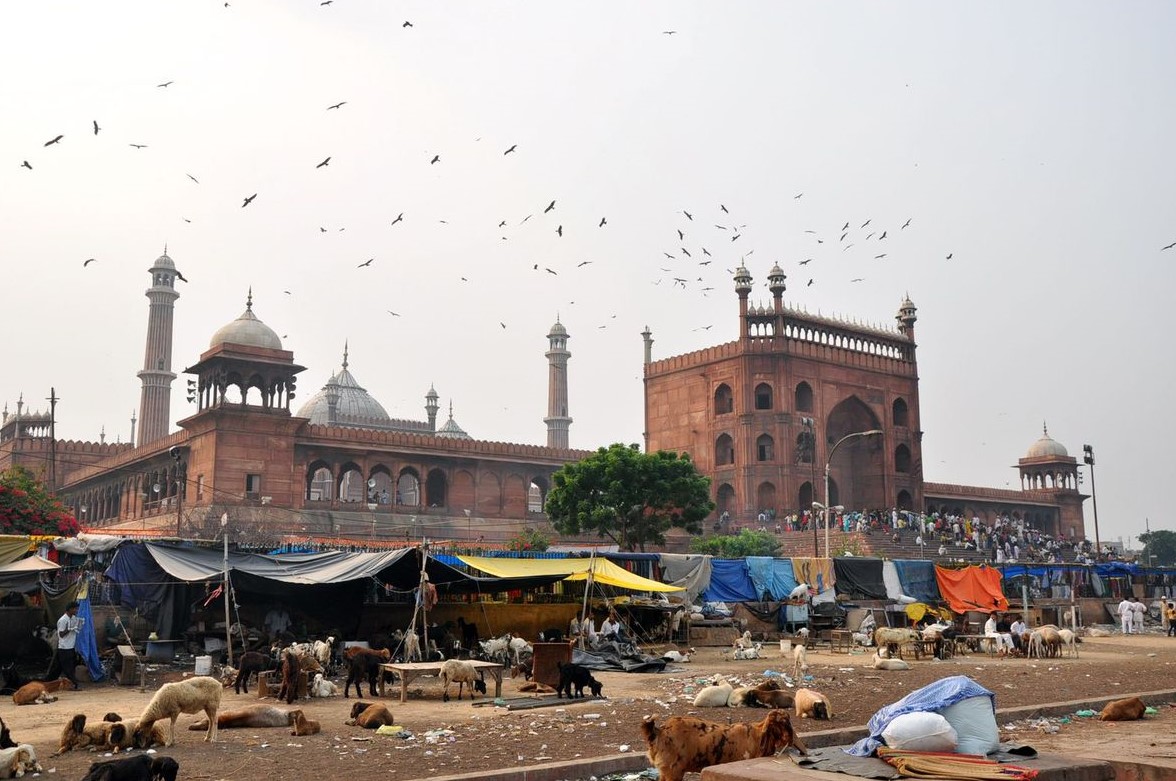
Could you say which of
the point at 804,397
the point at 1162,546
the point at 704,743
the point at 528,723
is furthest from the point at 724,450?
the point at 1162,546

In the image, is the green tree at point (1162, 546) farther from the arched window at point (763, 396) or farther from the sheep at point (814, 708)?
the sheep at point (814, 708)

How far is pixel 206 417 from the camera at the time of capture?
38.0 m

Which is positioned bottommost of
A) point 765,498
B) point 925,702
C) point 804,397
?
point 925,702

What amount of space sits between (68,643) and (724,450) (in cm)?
3748

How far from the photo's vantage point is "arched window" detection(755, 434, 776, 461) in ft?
156

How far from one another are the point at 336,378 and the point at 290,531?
30.5 meters

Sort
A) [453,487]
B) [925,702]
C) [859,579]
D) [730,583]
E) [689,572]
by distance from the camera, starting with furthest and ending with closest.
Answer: [453,487] → [859,579] → [730,583] → [689,572] → [925,702]

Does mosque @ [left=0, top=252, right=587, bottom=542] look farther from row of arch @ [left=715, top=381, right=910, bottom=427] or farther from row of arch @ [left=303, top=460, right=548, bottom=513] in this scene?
row of arch @ [left=715, top=381, right=910, bottom=427]

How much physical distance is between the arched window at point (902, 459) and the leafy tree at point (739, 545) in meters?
14.3

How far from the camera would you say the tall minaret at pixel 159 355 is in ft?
196

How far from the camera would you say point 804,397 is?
49.0 metres

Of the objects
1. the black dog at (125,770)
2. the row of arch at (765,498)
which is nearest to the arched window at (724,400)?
the row of arch at (765,498)

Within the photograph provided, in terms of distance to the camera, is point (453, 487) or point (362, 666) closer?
point (362, 666)

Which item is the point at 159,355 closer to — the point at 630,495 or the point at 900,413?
the point at 630,495
